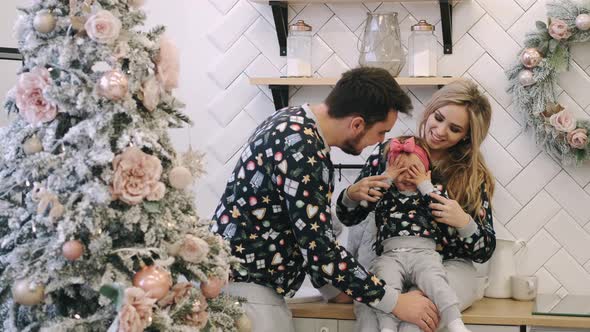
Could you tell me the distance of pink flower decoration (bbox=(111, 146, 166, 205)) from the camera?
149 cm

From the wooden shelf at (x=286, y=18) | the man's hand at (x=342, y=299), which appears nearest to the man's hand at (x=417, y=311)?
the man's hand at (x=342, y=299)

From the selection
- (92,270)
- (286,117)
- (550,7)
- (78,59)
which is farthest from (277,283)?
(550,7)

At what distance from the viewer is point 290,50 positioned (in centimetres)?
269

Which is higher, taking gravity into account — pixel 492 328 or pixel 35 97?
pixel 35 97

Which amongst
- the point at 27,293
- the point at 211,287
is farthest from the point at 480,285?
the point at 27,293

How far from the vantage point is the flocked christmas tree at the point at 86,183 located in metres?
1.45

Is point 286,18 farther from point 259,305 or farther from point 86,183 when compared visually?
point 86,183

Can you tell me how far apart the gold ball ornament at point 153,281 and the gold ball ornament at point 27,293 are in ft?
0.60

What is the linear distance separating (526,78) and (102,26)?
156cm

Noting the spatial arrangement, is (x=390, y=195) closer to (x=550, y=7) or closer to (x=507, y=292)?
(x=507, y=292)

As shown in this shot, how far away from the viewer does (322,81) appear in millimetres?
2623

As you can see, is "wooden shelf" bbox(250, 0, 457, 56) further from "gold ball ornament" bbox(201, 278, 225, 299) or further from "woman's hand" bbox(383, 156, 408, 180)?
"gold ball ornament" bbox(201, 278, 225, 299)

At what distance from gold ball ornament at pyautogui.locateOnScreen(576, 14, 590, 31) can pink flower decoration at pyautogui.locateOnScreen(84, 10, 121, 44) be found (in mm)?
1645

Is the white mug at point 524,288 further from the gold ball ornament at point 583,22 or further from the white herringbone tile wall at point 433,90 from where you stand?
the gold ball ornament at point 583,22
